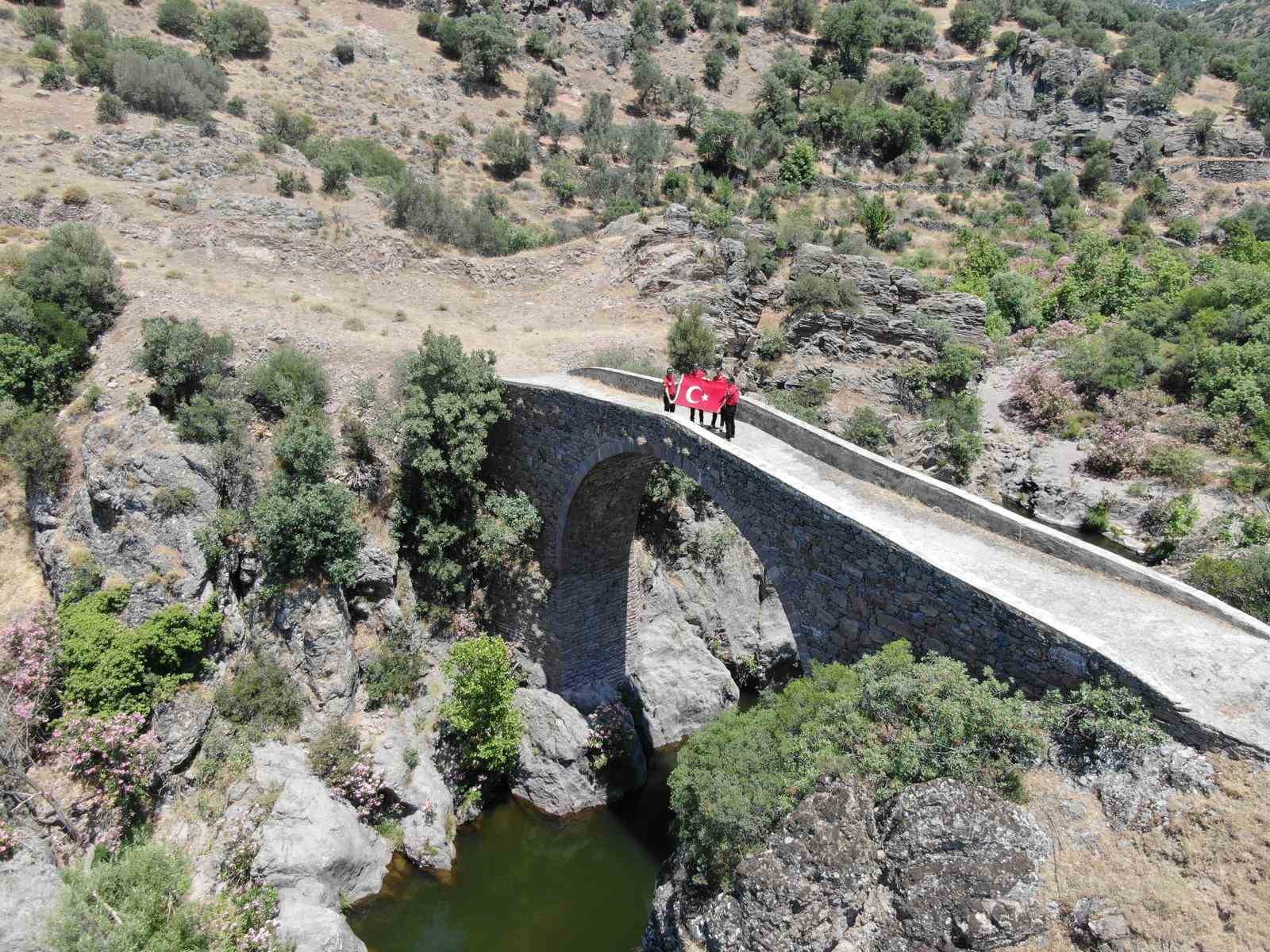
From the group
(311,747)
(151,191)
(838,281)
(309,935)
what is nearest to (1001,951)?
(309,935)

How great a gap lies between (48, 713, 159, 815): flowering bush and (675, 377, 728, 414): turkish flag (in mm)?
10732

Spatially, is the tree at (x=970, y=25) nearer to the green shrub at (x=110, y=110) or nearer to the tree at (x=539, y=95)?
the tree at (x=539, y=95)

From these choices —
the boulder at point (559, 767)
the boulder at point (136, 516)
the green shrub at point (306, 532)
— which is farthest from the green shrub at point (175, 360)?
the boulder at point (559, 767)

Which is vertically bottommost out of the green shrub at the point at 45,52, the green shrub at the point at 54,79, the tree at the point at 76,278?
the tree at the point at 76,278

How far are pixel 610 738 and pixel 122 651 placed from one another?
9.47m

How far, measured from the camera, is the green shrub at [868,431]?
21109 millimetres

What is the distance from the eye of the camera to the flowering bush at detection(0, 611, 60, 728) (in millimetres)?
11234

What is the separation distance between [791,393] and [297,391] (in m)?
14.1

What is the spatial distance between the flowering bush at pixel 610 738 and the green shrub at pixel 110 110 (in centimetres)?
2582

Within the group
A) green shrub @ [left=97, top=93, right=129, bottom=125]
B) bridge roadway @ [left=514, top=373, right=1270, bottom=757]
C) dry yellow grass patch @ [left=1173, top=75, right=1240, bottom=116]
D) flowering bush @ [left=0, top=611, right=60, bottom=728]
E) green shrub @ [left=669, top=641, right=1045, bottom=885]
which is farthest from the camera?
dry yellow grass patch @ [left=1173, top=75, right=1240, bottom=116]

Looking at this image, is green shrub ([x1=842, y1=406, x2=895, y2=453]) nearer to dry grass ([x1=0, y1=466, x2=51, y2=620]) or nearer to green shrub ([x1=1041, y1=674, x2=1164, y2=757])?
green shrub ([x1=1041, y1=674, x2=1164, y2=757])

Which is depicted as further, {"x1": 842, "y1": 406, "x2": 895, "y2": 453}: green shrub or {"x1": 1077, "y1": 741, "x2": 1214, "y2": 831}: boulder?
{"x1": 842, "y1": 406, "x2": 895, "y2": 453}: green shrub

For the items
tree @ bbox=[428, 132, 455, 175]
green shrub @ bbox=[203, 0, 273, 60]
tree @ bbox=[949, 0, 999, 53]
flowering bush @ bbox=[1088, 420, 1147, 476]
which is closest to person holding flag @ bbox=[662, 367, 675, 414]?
flowering bush @ bbox=[1088, 420, 1147, 476]

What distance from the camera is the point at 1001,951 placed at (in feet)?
19.4
